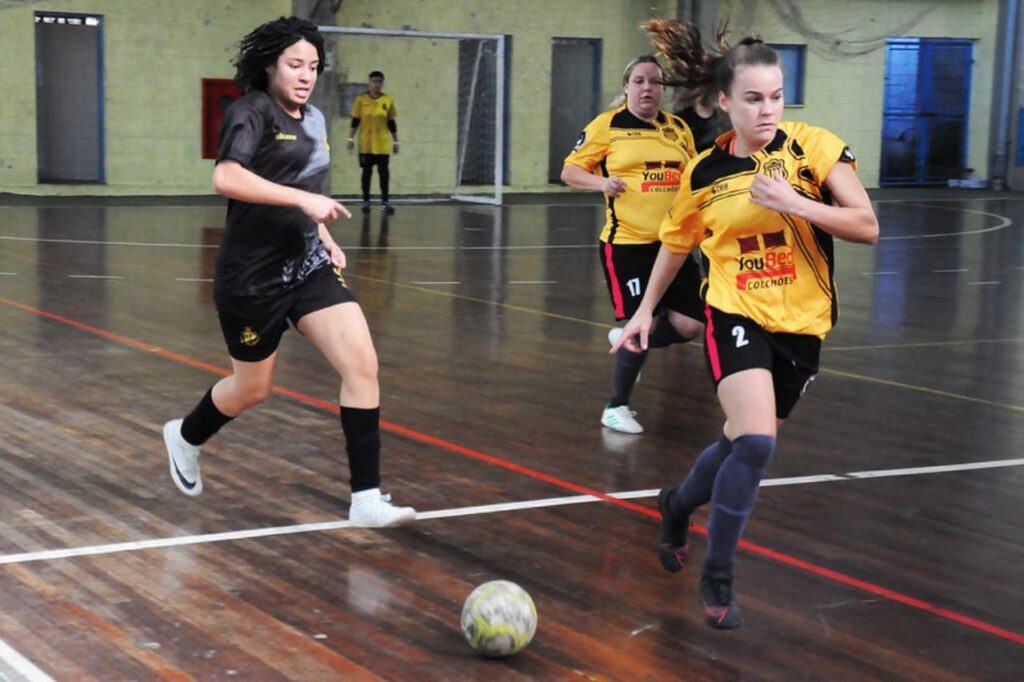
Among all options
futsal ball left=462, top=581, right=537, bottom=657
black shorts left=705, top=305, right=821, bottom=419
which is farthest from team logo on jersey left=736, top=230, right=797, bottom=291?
futsal ball left=462, top=581, right=537, bottom=657

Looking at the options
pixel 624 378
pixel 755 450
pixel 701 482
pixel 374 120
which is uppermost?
pixel 374 120

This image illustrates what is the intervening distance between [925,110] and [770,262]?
2862 centimetres

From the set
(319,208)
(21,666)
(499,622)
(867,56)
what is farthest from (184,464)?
(867,56)

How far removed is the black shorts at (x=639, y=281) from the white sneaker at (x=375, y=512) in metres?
2.40

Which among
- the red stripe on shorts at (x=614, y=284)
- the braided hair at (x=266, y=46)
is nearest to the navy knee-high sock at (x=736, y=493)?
the braided hair at (x=266, y=46)

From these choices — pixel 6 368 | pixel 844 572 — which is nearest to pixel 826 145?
pixel 844 572

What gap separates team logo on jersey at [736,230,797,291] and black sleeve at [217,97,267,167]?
5.84ft

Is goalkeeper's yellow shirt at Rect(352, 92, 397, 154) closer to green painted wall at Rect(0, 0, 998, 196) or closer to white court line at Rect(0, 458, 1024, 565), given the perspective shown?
green painted wall at Rect(0, 0, 998, 196)

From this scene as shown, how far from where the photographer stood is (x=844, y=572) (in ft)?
16.9

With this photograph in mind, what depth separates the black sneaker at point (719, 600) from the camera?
4.41 meters

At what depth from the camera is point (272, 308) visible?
5.52 meters

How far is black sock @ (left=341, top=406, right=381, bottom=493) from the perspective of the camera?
5.58m

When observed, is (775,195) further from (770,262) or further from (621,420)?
(621,420)

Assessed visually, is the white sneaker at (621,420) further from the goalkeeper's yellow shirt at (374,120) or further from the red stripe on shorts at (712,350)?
the goalkeeper's yellow shirt at (374,120)
